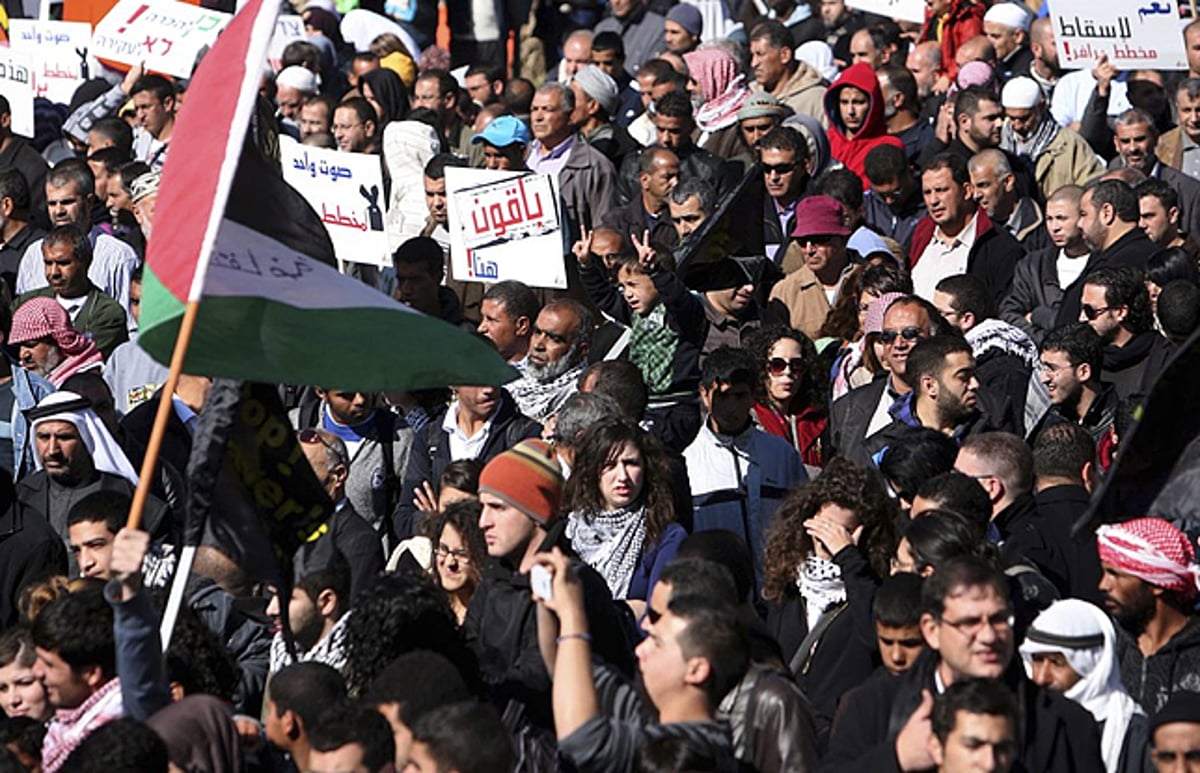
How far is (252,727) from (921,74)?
12.4 metres

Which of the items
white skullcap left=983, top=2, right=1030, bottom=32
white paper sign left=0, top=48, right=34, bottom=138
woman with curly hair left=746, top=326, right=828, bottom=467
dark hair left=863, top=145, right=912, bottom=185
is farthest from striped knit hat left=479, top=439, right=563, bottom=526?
white skullcap left=983, top=2, right=1030, bottom=32

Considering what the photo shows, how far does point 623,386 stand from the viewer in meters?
10.2

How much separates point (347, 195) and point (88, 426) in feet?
12.8

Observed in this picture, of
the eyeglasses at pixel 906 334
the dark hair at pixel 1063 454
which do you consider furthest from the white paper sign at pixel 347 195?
the dark hair at pixel 1063 454

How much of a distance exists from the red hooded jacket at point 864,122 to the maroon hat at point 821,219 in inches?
105

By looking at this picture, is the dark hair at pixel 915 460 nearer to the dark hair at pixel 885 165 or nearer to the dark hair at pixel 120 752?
the dark hair at pixel 120 752

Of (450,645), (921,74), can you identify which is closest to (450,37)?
(921,74)

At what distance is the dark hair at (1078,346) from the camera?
35.1ft

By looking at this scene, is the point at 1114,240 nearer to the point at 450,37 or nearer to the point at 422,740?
the point at 422,740

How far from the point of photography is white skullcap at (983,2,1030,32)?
59.0ft

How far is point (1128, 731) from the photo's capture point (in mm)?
7238

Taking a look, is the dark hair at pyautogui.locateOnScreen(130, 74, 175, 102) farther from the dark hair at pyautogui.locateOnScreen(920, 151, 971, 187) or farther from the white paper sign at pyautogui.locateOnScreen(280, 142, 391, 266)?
the dark hair at pyautogui.locateOnScreen(920, 151, 971, 187)

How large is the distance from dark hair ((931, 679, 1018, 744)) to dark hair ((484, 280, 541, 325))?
577 cm

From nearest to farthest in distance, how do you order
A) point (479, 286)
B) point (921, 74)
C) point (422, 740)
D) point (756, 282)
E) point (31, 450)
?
point (422, 740)
point (31, 450)
point (756, 282)
point (479, 286)
point (921, 74)
